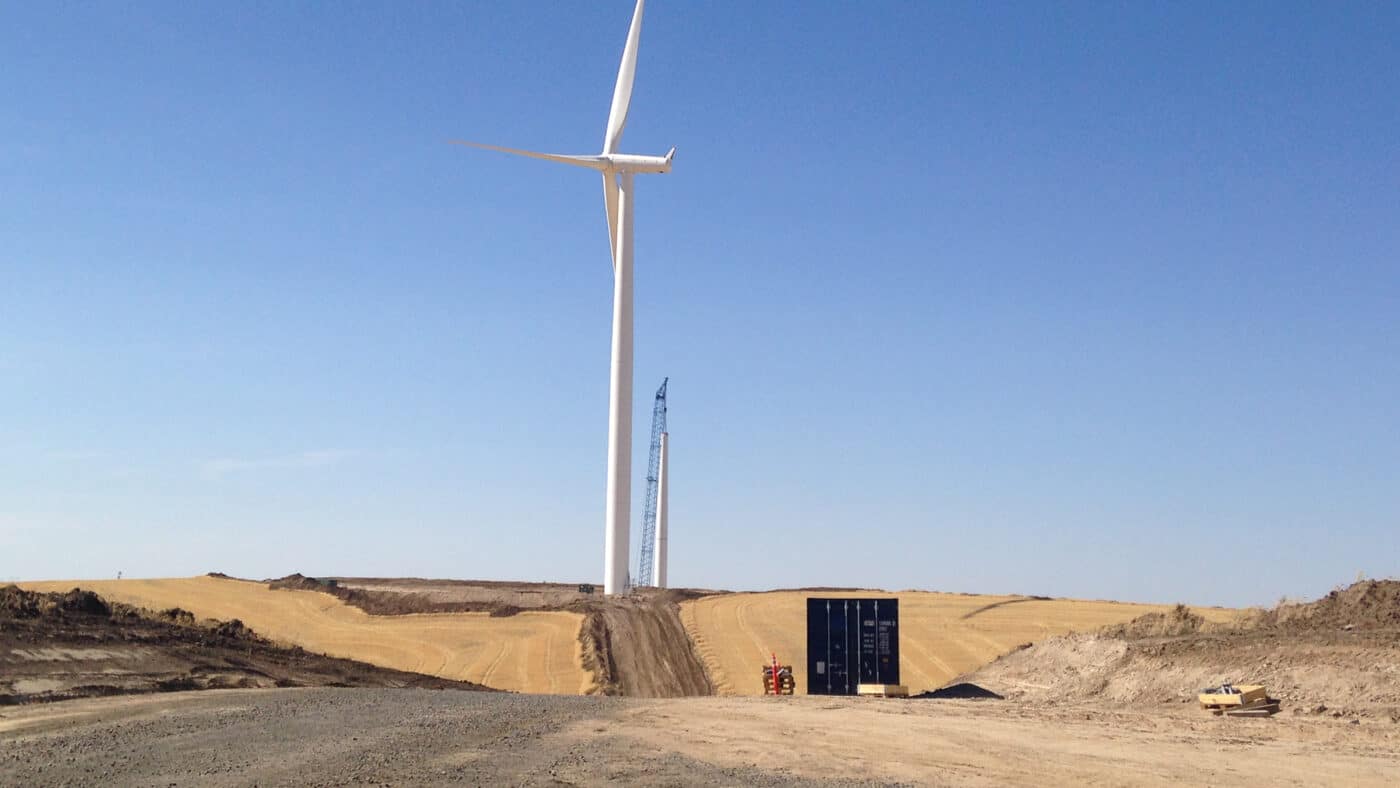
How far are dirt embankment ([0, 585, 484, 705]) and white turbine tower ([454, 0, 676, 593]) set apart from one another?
27490mm

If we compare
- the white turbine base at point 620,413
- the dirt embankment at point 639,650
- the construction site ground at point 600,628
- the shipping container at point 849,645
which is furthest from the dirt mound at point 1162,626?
the white turbine base at point 620,413

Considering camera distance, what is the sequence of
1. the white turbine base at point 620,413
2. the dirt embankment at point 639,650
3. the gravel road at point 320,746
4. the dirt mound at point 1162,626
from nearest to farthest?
the gravel road at point 320,746
the dirt mound at point 1162,626
the dirt embankment at point 639,650
the white turbine base at point 620,413

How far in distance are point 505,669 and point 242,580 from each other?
50.7 metres

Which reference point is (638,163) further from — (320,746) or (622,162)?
(320,746)

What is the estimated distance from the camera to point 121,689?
32.6 metres

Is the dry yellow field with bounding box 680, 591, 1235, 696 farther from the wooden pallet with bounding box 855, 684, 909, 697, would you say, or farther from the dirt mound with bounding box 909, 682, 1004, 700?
the wooden pallet with bounding box 855, 684, 909, 697

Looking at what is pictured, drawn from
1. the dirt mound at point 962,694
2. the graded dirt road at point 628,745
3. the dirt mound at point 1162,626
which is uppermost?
the dirt mound at point 1162,626

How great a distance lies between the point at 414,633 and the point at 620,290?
22560 millimetres

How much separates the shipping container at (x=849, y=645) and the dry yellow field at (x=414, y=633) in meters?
10.8

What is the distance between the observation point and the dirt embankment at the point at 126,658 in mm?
32844

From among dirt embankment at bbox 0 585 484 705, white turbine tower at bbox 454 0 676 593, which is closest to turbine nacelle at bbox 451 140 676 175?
white turbine tower at bbox 454 0 676 593

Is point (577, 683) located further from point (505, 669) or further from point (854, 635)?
point (854, 635)

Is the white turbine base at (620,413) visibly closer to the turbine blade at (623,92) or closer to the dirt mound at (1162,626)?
the turbine blade at (623,92)

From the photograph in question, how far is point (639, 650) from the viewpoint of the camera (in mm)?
59250
